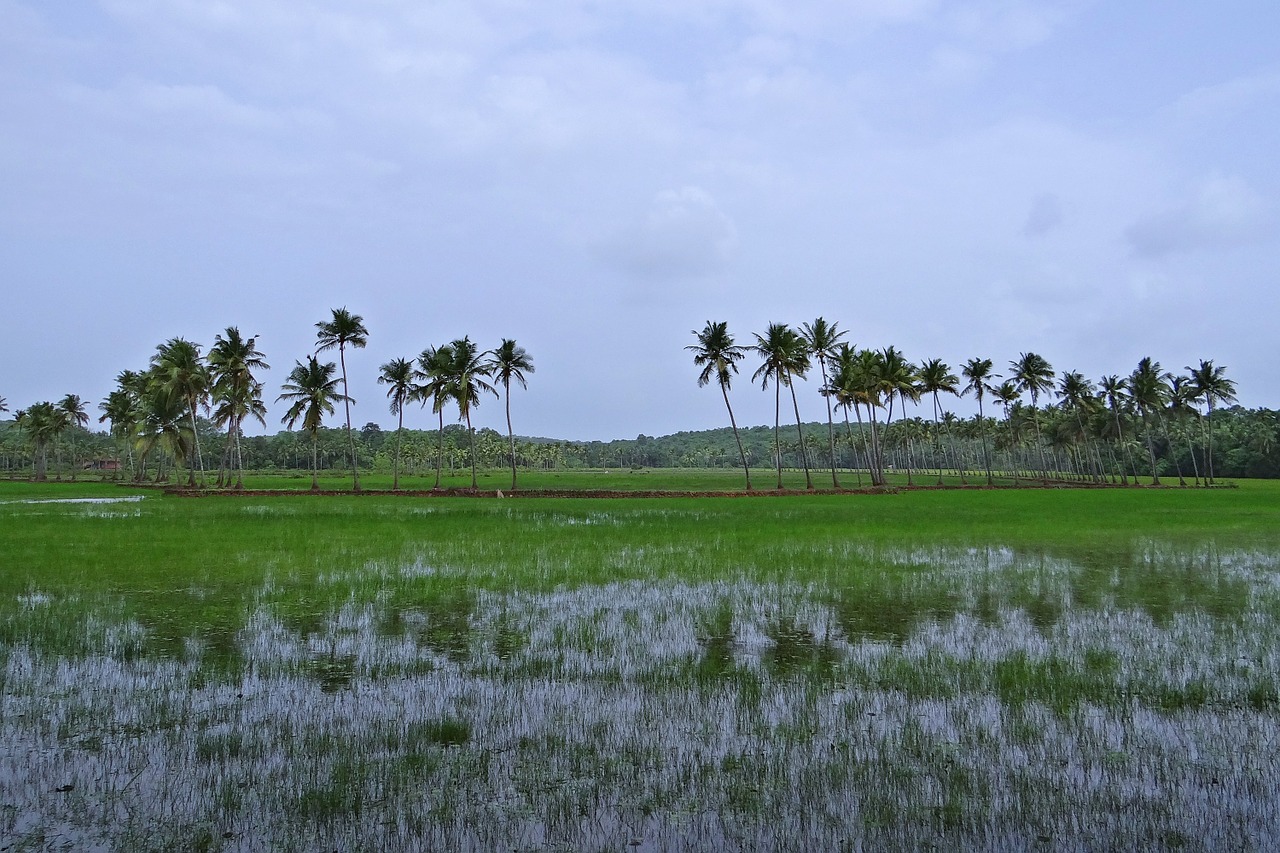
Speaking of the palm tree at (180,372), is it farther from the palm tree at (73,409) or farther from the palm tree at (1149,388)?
the palm tree at (1149,388)

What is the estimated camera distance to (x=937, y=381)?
79.8m

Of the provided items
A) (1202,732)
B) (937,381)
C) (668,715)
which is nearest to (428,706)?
(668,715)

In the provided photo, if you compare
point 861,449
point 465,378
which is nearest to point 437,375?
point 465,378

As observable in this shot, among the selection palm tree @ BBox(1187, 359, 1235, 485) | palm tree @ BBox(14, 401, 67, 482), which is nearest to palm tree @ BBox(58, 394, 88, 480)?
palm tree @ BBox(14, 401, 67, 482)

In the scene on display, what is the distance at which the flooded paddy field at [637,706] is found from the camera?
563 cm

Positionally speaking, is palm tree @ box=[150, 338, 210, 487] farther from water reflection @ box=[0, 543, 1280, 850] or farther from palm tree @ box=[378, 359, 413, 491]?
water reflection @ box=[0, 543, 1280, 850]

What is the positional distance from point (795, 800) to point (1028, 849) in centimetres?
164

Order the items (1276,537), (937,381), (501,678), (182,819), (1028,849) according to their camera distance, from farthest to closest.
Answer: (937,381)
(1276,537)
(501,678)
(182,819)
(1028,849)

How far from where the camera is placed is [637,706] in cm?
834

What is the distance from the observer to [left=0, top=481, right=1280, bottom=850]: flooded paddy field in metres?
5.63

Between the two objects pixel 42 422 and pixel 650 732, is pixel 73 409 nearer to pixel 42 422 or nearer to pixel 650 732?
pixel 42 422

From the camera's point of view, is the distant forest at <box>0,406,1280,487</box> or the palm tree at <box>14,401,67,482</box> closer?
the palm tree at <box>14,401,67,482</box>

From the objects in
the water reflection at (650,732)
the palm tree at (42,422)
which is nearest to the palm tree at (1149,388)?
the water reflection at (650,732)

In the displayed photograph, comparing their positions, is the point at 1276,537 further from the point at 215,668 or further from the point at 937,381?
the point at 937,381
